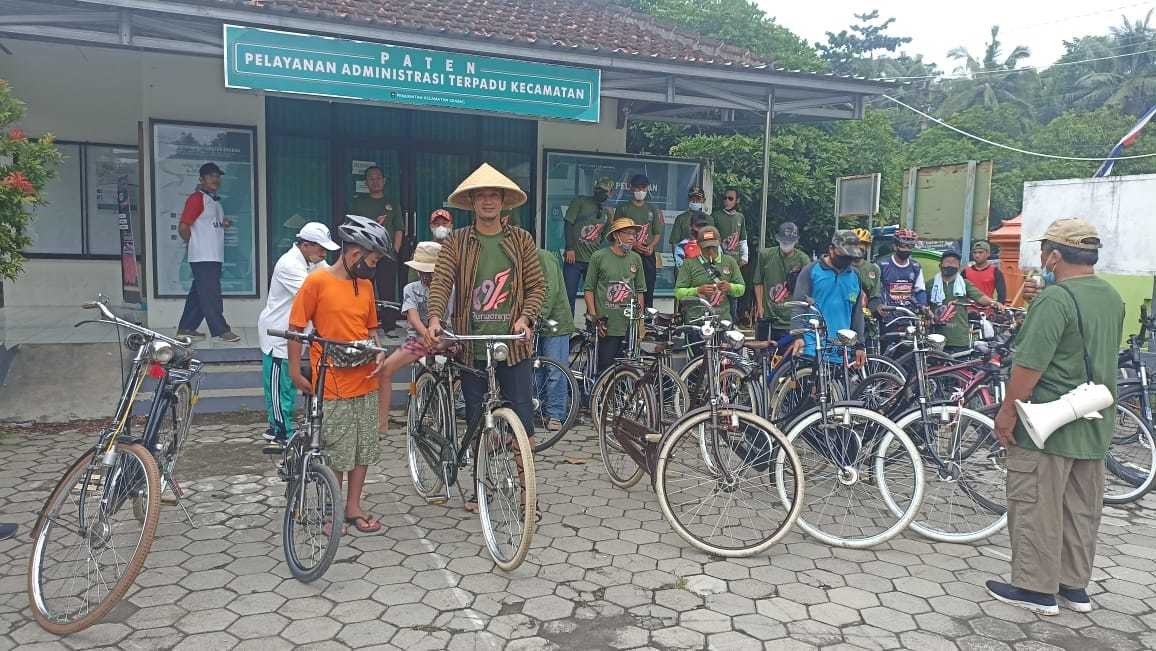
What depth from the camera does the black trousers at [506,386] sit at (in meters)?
4.53

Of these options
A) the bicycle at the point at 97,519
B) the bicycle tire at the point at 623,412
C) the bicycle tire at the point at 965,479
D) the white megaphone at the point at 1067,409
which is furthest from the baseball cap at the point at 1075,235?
the bicycle at the point at 97,519

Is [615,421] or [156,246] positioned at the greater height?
[156,246]

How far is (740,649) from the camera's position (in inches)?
131

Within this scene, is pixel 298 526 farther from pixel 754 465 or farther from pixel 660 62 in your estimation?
pixel 660 62

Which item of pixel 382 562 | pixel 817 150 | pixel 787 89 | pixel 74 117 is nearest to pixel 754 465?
pixel 382 562

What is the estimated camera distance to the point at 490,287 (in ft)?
14.9

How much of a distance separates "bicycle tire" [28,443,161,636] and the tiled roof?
445cm

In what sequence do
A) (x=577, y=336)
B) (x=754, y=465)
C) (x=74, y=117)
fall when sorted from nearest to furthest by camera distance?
(x=754, y=465), (x=577, y=336), (x=74, y=117)

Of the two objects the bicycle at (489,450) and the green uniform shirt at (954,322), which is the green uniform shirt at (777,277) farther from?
the bicycle at (489,450)

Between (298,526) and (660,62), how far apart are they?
234 inches

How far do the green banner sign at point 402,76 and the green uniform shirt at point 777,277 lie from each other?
2216 millimetres

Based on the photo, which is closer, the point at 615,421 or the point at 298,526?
the point at 298,526

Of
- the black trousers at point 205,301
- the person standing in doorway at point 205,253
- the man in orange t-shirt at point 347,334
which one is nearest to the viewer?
the man in orange t-shirt at point 347,334

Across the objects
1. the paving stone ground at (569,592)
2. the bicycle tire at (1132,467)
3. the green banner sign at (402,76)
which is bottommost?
the paving stone ground at (569,592)
